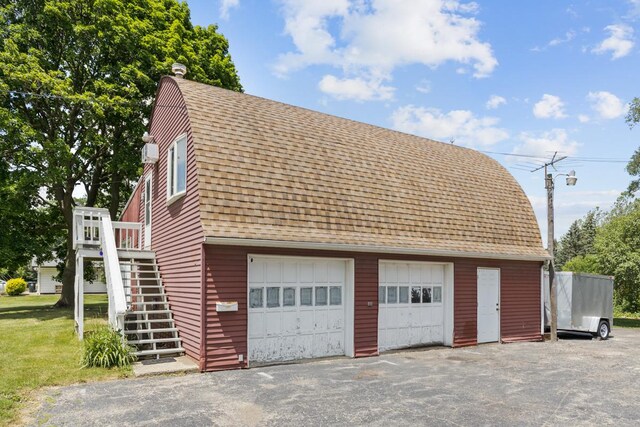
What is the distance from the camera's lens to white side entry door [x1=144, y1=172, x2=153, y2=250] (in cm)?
1388

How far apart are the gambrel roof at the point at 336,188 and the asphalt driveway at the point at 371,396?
269cm

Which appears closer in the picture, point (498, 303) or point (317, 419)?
point (317, 419)

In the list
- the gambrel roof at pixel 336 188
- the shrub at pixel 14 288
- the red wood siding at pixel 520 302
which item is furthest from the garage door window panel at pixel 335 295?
the shrub at pixel 14 288

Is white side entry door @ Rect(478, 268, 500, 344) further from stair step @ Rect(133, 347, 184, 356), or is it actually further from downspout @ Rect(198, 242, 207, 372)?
stair step @ Rect(133, 347, 184, 356)

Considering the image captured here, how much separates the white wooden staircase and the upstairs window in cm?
187

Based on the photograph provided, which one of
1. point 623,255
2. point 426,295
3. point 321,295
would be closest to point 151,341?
point 321,295

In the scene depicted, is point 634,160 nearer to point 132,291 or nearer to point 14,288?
point 132,291

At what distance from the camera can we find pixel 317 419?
605 cm

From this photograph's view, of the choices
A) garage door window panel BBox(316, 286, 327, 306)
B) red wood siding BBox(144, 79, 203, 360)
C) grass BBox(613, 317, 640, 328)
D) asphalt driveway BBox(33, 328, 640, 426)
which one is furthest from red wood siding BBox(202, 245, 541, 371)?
grass BBox(613, 317, 640, 328)

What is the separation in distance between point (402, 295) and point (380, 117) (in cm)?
895

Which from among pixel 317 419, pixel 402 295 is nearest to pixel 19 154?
pixel 402 295

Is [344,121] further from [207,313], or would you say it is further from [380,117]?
[207,313]

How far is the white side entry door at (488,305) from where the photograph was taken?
42.7 ft

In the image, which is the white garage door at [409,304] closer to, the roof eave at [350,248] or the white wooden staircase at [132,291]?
the roof eave at [350,248]
